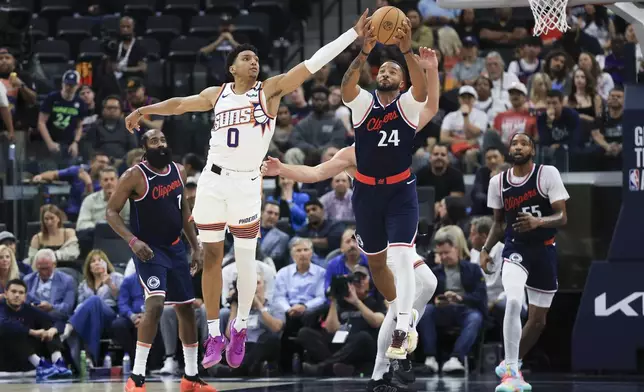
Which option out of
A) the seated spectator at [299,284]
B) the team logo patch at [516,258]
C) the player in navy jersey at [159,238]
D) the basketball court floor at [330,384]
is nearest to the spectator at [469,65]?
the seated spectator at [299,284]

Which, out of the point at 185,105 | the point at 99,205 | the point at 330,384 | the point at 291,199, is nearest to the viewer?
the point at 185,105

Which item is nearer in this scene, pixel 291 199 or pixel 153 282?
pixel 153 282

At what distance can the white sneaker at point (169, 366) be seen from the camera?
1473 centimetres

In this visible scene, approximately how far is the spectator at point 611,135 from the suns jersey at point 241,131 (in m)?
5.58

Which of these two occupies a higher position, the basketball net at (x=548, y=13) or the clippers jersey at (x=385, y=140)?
the basketball net at (x=548, y=13)

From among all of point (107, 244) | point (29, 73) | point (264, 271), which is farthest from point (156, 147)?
point (29, 73)

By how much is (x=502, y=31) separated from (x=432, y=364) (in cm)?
688

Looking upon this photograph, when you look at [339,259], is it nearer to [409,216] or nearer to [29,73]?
[409,216]

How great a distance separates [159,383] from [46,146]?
5.42 m

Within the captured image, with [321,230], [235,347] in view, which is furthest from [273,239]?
[235,347]

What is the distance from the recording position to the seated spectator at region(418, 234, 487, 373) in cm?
1440

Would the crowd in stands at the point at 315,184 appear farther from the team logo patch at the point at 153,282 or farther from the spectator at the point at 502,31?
the team logo patch at the point at 153,282

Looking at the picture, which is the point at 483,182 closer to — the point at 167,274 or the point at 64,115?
the point at 167,274

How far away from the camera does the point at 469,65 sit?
18.8m
